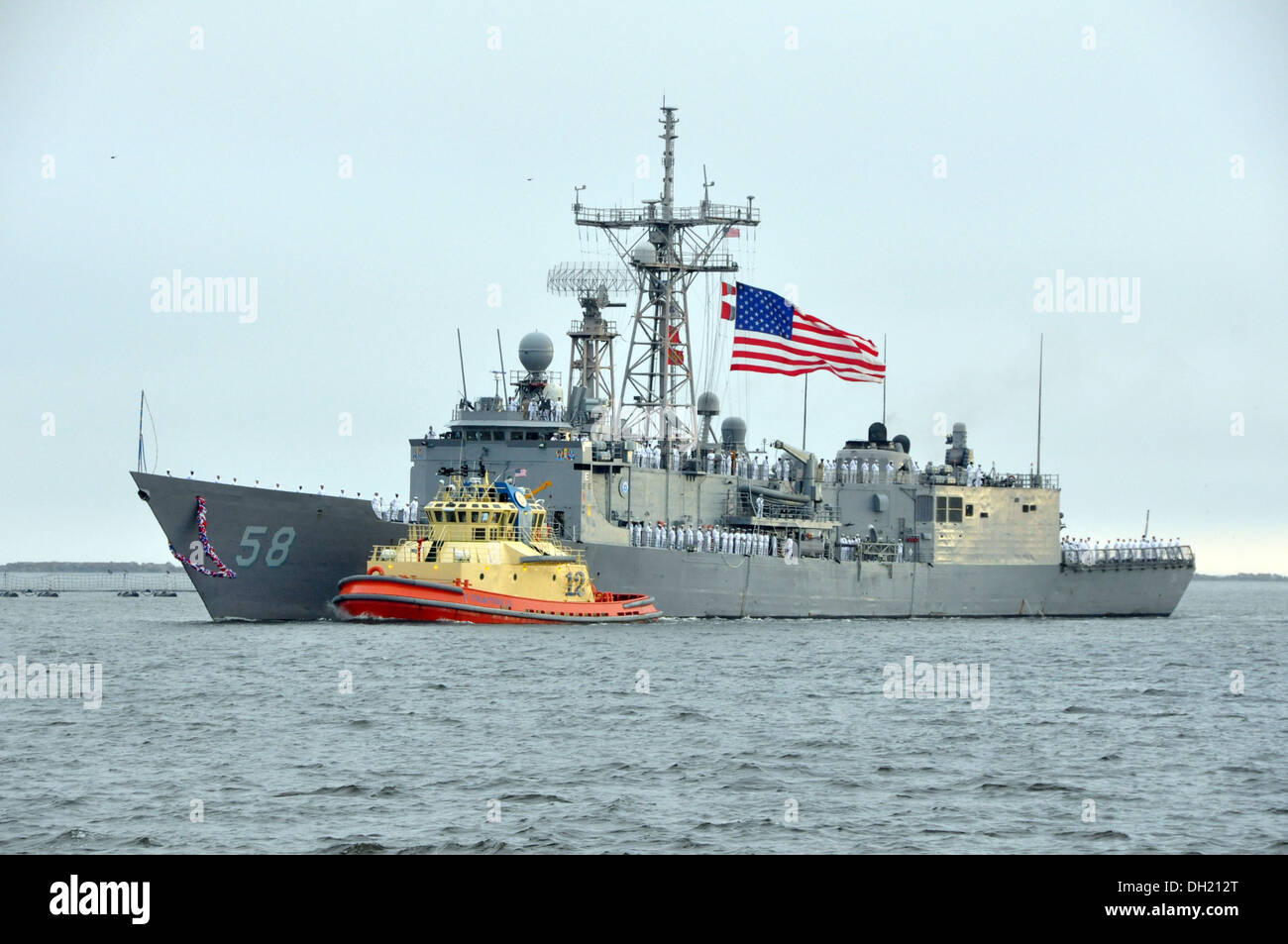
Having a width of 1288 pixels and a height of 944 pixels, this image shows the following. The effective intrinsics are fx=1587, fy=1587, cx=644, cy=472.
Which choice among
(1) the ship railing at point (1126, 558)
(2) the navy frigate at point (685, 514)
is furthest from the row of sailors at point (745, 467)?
(1) the ship railing at point (1126, 558)

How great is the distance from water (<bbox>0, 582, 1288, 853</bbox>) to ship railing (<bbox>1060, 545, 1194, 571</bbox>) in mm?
24638

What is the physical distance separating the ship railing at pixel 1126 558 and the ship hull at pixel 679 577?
30 cm

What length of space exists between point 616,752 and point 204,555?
79.6 feet

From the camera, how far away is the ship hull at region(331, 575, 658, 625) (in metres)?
43.4

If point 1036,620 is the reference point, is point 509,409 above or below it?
above

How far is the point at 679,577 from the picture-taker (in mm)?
51781

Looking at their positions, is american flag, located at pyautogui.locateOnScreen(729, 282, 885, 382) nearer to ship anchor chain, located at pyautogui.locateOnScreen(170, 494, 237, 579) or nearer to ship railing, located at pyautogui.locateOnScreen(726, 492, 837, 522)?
ship railing, located at pyautogui.locateOnScreen(726, 492, 837, 522)

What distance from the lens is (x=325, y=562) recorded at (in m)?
46.7

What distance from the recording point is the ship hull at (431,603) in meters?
43.4

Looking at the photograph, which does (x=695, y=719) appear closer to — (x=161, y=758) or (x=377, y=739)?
(x=377, y=739)

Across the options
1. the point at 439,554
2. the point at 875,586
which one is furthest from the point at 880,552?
the point at 439,554

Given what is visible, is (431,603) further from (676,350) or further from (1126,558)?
(1126,558)
